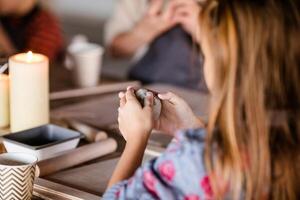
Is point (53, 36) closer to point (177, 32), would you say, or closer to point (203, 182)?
point (177, 32)

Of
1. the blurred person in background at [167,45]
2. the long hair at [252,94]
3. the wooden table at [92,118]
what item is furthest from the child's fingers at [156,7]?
the long hair at [252,94]

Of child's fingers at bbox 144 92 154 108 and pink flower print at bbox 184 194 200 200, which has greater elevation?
child's fingers at bbox 144 92 154 108

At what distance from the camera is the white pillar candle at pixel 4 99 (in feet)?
5.17

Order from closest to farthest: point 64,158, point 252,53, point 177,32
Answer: point 252,53
point 64,158
point 177,32

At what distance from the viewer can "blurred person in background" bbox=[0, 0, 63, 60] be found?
2729 millimetres

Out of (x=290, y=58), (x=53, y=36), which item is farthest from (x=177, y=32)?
(x=290, y=58)

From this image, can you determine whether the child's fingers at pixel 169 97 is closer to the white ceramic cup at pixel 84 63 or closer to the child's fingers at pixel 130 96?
the child's fingers at pixel 130 96

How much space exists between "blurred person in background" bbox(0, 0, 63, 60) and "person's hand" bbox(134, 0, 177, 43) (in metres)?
0.35

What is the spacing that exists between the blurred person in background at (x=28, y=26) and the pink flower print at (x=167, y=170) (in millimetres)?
1673

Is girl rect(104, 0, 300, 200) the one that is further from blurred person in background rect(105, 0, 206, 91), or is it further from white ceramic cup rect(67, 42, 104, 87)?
blurred person in background rect(105, 0, 206, 91)

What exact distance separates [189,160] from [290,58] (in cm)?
23

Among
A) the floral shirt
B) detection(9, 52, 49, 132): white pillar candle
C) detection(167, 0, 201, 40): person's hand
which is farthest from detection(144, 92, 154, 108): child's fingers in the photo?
detection(167, 0, 201, 40): person's hand

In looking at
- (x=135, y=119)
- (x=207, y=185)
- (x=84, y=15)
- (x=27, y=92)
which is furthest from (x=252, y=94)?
(x=84, y=15)

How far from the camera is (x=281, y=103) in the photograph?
1073 mm
